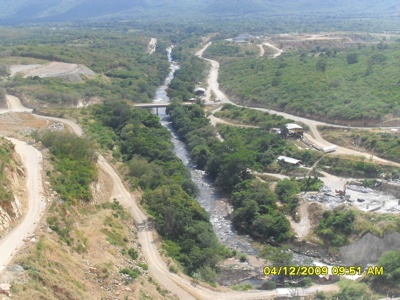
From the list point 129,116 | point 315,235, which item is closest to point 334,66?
point 129,116

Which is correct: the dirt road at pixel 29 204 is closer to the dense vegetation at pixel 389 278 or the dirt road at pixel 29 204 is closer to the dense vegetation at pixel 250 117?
the dense vegetation at pixel 389 278

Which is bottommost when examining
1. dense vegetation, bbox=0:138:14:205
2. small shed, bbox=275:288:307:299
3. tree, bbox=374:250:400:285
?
small shed, bbox=275:288:307:299

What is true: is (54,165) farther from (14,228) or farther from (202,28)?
(202,28)

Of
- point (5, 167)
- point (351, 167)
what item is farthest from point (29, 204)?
point (351, 167)

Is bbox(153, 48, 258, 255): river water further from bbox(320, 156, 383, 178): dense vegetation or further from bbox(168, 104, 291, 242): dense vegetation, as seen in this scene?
bbox(320, 156, 383, 178): dense vegetation

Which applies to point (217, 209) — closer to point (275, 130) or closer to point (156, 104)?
point (275, 130)

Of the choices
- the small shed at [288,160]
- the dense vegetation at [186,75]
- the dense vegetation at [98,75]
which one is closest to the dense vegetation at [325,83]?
the dense vegetation at [186,75]

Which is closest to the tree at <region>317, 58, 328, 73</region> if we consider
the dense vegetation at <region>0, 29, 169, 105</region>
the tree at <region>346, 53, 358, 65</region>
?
the tree at <region>346, 53, 358, 65</region>
